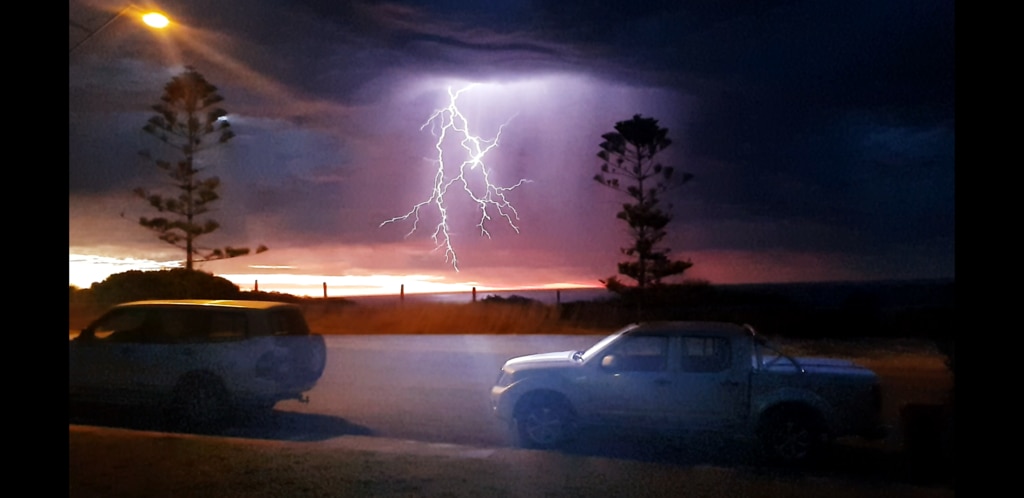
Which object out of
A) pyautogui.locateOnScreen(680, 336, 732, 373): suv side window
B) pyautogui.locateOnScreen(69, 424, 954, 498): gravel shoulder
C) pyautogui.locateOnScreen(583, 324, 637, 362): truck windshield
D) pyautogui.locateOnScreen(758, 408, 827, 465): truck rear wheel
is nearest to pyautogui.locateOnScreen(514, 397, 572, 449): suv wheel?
pyautogui.locateOnScreen(69, 424, 954, 498): gravel shoulder

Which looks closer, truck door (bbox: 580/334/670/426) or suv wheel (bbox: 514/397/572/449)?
truck door (bbox: 580/334/670/426)

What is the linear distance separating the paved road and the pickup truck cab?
1.63 feet

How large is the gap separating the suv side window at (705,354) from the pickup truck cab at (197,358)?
4.83 meters

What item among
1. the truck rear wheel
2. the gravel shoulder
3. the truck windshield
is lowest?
the gravel shoulder

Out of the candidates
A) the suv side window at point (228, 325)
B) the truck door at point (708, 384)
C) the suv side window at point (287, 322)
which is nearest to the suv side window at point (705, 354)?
the truck door at point (708, 384)

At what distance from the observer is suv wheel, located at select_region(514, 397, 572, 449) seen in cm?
962

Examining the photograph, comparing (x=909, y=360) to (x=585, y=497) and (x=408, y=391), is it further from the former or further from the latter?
(x=585, y=497)

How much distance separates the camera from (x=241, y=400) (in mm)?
10961

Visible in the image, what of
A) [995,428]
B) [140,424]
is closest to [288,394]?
[140,424]

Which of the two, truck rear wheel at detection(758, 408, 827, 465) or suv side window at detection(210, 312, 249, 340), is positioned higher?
suv side window at detection(210, 312, 249, 340)

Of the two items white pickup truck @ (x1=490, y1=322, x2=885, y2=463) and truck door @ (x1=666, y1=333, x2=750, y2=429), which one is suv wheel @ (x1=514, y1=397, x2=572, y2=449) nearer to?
white pickup truck @ (x1=490, y1=322, x2=885, y2=463)

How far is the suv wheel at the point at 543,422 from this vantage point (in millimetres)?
9625

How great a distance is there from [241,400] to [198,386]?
0.68m

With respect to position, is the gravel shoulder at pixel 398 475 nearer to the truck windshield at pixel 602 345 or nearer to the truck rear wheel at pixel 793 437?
the truck rear wheel at pixel 793 437
